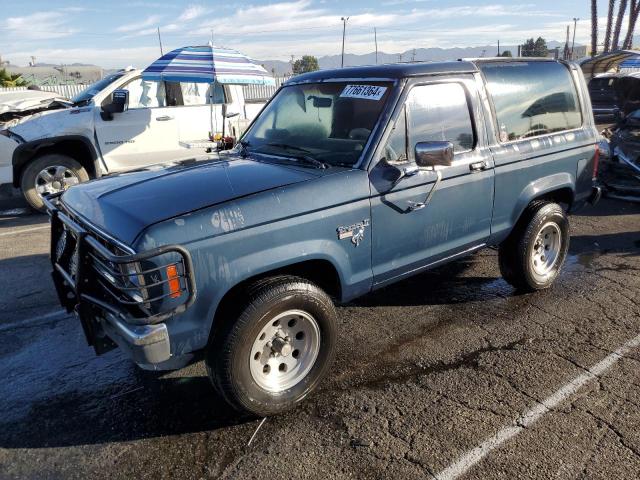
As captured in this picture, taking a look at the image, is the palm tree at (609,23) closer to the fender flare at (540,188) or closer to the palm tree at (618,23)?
the palm tree at (618,23)

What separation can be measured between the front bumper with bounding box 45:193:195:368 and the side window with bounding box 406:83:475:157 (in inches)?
76.3

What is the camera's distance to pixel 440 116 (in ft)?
12.6

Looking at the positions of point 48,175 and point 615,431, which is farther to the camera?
point 48,175

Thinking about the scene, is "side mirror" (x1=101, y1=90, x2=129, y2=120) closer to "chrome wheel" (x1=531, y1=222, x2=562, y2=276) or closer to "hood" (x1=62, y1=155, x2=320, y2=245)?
"hood" (x1=62, y1=155, x2=320, y2=245)

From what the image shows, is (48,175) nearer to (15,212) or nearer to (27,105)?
(15,212)

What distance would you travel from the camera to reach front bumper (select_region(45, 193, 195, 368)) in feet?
8.61

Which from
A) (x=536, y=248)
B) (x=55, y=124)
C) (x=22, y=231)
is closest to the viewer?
(x=536, y=248)

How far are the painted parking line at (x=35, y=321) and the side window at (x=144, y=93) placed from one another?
182 inches

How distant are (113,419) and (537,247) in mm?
3753

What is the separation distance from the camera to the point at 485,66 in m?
4.26

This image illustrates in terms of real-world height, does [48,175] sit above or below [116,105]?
below

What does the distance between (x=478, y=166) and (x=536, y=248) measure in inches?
51.5

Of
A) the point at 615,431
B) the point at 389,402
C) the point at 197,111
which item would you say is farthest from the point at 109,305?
the point at 197,111

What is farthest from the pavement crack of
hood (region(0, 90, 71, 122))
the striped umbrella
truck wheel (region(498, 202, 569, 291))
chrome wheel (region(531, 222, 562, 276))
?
hood (region(0, 90, 71, 122))
